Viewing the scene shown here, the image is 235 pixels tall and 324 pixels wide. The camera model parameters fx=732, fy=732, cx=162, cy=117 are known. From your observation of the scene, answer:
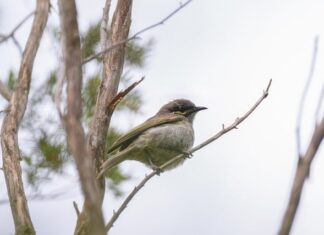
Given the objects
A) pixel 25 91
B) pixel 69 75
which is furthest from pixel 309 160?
pixel 25 91

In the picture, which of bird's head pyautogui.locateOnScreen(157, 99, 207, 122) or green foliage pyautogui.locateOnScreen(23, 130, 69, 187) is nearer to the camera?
green foliage pyautogui.locateOnScreen(23, 130, 69, 187)

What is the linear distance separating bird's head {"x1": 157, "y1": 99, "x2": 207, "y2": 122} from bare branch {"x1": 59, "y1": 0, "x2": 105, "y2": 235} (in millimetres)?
5348

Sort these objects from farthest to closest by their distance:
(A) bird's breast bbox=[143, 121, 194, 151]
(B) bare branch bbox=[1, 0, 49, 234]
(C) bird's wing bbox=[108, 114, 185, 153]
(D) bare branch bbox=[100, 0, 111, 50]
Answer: (A) bird's breast bbox=[143, 121, 194, 151]
(C) bird's wing bbox=[108, 114, 185, 153]
(D) bare branch bbox=[100, 0, 111, 50]
(B) bare branch bbox=[1, 0, 49, 234]

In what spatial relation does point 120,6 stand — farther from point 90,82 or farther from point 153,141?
point 153,141

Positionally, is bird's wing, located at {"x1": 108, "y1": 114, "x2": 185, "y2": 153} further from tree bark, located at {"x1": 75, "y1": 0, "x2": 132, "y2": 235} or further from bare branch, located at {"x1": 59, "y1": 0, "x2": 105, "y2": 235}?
bare branch, located at {"x1": 59, "y1": 0, "x2": 105, "y2": 235}

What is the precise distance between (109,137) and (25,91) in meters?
1.70

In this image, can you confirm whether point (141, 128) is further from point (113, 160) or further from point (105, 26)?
point (105, 26)

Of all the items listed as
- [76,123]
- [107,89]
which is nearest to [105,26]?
[107,89]

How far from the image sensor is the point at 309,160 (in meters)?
1.91

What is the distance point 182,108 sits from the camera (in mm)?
7777

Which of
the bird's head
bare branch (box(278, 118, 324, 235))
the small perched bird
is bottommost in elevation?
bare branch (box(278, 118, 324, 235))

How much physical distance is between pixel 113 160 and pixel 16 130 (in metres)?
1.08

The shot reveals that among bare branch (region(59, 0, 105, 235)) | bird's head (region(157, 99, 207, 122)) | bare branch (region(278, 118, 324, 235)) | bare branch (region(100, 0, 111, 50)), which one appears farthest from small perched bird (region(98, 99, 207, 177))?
bare branch (region(278, 118, 324, 235))

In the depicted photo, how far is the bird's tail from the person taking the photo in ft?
16.6
